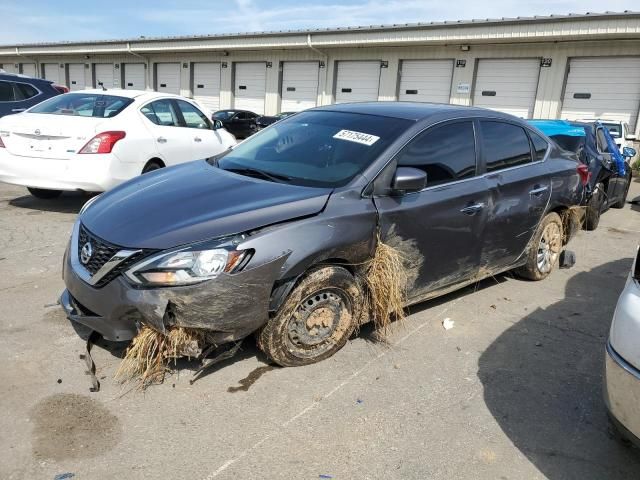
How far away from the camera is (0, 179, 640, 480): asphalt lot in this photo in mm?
2488

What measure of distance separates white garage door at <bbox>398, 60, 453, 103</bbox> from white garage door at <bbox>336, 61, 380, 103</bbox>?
4.25 feet

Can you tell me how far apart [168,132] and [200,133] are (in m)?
0.70

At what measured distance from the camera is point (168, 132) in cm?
729

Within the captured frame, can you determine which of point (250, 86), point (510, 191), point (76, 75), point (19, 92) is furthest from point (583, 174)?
point (76, 75)

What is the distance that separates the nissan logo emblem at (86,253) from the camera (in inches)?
120

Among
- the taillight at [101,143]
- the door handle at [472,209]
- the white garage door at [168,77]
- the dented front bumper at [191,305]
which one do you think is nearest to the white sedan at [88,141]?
the taillight at [101,143]

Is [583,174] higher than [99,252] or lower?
higher

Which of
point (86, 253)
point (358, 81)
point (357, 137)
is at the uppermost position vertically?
point (358, 81)

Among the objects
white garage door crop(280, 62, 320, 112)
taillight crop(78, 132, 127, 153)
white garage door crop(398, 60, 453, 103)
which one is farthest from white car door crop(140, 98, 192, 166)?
white garage door crop(280, 62, 320, 112)

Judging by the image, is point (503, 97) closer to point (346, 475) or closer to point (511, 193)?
point (511, 193)

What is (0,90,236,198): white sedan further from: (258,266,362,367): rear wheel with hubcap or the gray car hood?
(258,266,362,367): rear wheel with hubcap

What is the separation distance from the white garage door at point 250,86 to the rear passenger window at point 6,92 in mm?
16666

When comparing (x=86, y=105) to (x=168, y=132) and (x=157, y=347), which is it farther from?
(x=157, y=347)

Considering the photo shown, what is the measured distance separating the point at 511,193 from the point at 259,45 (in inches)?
886
